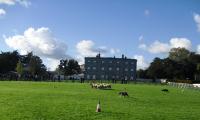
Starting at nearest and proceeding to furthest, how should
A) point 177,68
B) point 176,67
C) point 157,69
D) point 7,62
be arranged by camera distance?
point 176,67, point 177,68, point 157,69, point 7,62

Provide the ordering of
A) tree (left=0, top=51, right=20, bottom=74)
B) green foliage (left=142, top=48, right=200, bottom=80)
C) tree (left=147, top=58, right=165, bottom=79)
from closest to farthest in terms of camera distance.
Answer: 1. green foliage (left=142, top=48, right=200, bottom=80)
2. tree (left=0, top=51, right=20, bottom=74)
3. tree (left=147, top=58, right=165, bottom=79)

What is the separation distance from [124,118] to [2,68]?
16940cm

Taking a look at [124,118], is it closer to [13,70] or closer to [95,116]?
[95,116]

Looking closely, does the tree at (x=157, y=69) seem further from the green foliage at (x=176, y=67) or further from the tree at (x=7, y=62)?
the tree at (x=7, y=62)

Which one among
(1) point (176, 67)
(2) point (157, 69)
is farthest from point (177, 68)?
(2) point (157, 69)

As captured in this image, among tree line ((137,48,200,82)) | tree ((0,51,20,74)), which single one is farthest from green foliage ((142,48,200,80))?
tree ((0,51,20,74))

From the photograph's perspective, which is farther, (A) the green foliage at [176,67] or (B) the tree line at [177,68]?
(A) the green foliage at [176,67]

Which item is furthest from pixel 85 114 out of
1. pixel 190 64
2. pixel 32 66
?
pixel 190 64

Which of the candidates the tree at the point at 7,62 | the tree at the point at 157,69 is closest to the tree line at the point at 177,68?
the tree at the point at 157,69

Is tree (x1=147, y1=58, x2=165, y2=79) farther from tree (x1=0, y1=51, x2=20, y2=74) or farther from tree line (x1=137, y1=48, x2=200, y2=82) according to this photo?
tree (x1=0, y1=51, x2=20, y2=74)

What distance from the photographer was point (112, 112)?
87.9ft

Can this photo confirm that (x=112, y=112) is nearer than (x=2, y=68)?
Yes

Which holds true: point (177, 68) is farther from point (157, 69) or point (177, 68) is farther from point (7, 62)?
point (7, 62)

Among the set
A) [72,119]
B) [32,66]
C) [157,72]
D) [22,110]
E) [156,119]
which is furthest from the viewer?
[157,72]
